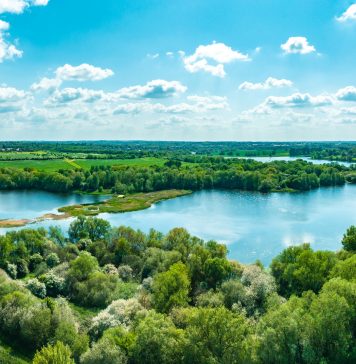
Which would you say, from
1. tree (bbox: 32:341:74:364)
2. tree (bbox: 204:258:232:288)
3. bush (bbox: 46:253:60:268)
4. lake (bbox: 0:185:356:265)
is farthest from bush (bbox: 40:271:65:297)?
lake (bbox: 0:185:356:265)

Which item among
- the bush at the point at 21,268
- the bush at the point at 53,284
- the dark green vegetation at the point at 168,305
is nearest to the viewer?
the dark green vegetation at the point at 168,305

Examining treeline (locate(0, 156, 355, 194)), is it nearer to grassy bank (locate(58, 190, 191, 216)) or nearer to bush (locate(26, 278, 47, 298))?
grassy bank (locate(58, 190, 191, 216))

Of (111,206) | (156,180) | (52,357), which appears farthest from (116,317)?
(156,180)

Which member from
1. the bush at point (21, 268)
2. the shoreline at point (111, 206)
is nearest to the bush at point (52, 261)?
the bush at point (21, 268)

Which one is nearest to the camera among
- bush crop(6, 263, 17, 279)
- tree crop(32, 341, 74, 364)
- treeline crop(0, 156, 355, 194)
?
tree crop(32, 341, 74, 364)

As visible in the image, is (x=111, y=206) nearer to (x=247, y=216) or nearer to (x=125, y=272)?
(x=247, y=216)

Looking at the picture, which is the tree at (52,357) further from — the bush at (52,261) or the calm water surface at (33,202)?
the calm water surface at (33,202)
